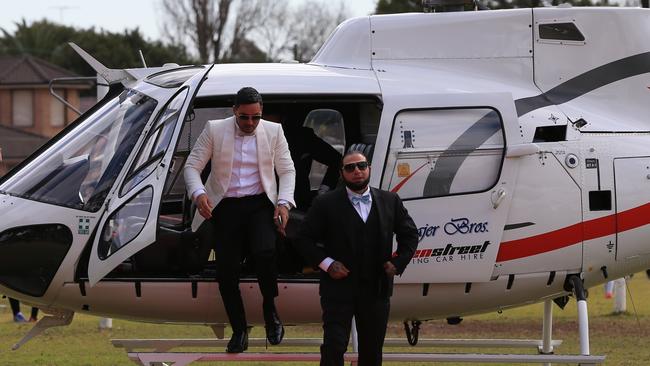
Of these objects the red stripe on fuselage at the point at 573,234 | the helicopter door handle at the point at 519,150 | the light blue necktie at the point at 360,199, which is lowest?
the red stripe on fuselage at the point at 573,234

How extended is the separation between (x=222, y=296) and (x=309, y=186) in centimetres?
149

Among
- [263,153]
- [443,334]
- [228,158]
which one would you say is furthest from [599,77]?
[443,334]

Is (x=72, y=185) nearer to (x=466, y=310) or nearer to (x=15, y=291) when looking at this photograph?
(x=15, y=291)

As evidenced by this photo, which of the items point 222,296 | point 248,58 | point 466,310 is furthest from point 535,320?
point 248,58

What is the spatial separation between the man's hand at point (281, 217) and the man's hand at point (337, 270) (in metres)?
0.65

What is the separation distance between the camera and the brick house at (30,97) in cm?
5809

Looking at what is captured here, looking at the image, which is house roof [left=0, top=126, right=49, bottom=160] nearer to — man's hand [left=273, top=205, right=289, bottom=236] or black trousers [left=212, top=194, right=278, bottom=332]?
black trousers [left=212, top=194, right=278, bottom=332]

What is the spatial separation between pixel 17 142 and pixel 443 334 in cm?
3891

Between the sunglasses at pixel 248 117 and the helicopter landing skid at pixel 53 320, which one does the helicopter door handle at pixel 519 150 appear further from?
the helicopter landing skid at pixel 53 320

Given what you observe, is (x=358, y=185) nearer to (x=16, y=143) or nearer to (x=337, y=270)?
(x=337, y=270)

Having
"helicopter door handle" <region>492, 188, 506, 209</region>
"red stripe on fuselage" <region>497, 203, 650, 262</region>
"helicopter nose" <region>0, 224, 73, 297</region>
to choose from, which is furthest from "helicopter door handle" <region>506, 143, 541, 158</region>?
"helicopter nose" <region>0, 224, 73, 297</region>

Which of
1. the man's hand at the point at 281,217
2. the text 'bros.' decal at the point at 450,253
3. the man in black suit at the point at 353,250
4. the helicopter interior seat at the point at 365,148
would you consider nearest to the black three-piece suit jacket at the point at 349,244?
the man in black suit at the point at 353,250

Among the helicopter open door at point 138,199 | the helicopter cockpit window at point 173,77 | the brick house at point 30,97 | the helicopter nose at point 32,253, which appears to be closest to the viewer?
the helicopter open door at point 138,199

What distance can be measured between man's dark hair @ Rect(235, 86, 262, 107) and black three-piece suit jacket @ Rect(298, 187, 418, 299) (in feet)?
3.00
